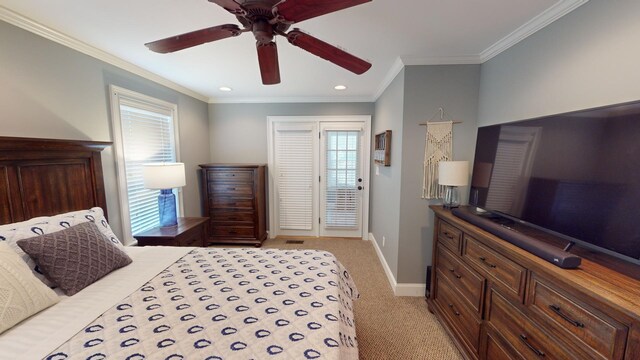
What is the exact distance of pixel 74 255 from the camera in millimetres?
1342

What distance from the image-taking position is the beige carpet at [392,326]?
5.90 feet

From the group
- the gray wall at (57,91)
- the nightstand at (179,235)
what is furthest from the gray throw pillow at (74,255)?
the gray wall at (57,91)

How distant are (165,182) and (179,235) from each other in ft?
1.82

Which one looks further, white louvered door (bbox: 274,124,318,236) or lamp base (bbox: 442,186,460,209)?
white louvered door (bbox: 274,124,318,236)

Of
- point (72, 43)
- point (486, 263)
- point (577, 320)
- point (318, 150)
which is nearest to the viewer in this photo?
point (577, 320)

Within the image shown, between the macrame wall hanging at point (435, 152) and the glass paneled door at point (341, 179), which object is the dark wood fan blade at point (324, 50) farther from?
the glass paneled door at point (341, 179)

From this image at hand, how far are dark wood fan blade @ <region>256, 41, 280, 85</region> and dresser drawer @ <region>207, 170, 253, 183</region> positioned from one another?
2.14 metres

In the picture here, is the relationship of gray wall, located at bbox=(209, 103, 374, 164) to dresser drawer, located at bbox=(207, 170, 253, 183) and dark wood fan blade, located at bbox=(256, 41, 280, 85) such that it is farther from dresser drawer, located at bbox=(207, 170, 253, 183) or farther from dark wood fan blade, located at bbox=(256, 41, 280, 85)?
dark wood fan blade, located at bbox=(256, 41, 280, 85)

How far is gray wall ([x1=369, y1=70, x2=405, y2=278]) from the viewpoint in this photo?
2.47m

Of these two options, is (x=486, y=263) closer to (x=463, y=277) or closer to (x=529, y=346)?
(x=463, y=277)

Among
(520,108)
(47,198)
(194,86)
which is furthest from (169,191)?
(520,108)

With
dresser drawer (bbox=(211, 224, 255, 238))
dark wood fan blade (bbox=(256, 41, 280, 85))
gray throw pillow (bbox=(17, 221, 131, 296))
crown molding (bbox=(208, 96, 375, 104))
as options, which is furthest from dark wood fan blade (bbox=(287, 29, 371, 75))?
dresser drawer (bbox=(211, 224, 255, 238))

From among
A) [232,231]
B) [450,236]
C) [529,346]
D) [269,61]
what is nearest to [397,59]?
[269,61]

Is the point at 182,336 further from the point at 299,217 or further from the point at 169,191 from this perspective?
the point at 299,217
